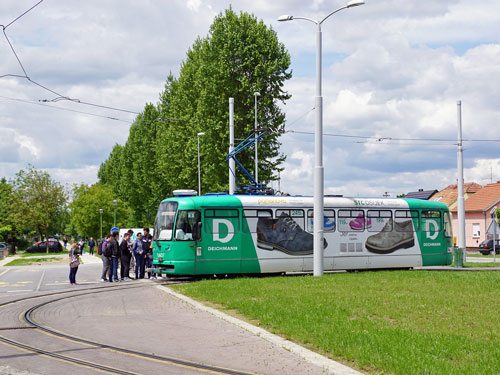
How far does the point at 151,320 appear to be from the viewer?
12.3 metres

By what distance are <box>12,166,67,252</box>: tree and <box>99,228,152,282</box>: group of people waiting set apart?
47234 mm

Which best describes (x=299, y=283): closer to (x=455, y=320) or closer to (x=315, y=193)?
(x=315, y=193)

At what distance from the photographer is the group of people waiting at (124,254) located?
2256 cm

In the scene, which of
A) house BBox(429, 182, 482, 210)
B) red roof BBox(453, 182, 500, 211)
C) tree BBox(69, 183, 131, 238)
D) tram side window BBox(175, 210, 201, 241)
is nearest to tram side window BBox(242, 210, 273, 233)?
tram side window BBox(175, 210, 201, 241)

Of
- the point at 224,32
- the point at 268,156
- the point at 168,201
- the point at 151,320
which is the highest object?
the point at 224,32

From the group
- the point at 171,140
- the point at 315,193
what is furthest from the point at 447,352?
the point at 171,140

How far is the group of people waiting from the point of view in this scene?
2256 centimetres

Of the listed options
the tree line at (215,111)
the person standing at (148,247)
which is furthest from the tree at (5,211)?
the person standing at (148,247)

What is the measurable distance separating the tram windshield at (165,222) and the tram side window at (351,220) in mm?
6424

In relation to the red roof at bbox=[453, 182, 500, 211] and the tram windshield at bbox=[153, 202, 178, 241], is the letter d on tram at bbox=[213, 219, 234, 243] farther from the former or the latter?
the red roof at bbox=[453, 182, 500, 211]

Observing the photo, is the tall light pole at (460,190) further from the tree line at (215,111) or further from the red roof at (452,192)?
the red roof at (452,192)

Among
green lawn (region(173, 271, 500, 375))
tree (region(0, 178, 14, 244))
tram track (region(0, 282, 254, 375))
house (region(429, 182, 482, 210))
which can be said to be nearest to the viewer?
tram track (region(0, 282, 254, 375))

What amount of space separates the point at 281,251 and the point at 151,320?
11.0 meters

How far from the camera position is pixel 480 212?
67.4m
